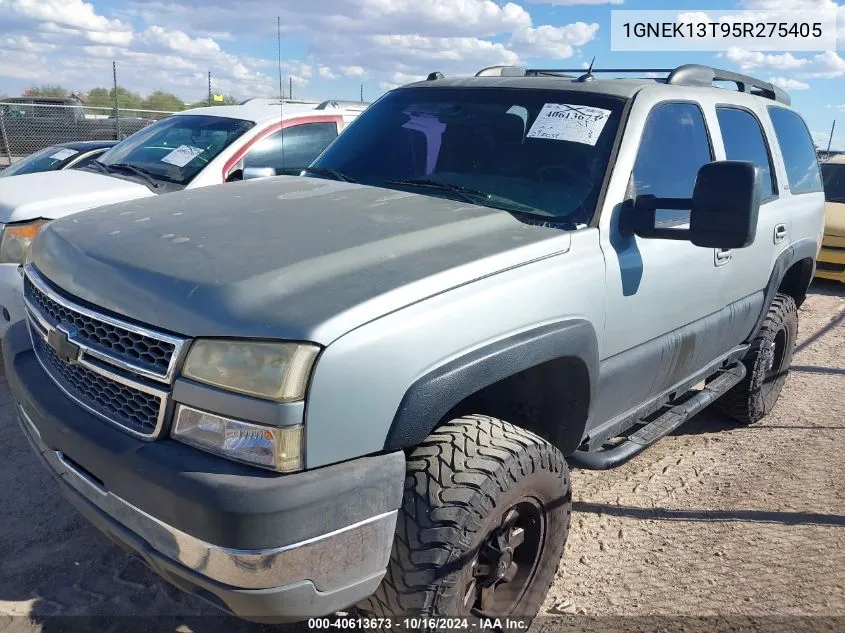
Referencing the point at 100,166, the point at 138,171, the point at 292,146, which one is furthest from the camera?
the point at 292,146


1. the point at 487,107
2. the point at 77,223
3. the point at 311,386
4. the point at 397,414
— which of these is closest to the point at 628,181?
the point at 487,107

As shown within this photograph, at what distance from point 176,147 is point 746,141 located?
4.26 meters

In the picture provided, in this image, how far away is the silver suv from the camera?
1832 millimetres

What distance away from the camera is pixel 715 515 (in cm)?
357

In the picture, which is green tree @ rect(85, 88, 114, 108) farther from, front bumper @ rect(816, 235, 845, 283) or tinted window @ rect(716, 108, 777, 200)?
tinted window @ rect(716, 108, 777, 200)

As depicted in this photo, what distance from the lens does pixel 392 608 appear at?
2.12 meters

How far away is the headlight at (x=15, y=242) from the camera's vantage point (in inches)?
174

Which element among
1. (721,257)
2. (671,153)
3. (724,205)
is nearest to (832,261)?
(721,257)

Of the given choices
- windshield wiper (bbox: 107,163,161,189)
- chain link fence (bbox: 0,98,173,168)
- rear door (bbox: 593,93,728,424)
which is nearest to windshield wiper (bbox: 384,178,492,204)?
rear door (bbox: 593,93,728,424)

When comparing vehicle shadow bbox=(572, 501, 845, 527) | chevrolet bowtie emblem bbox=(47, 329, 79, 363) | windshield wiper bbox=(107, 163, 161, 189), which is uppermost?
windshield wiper bbox=(107, 163, 161, 189)

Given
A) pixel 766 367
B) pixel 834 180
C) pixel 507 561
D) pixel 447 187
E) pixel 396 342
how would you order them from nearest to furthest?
pixel 396 342 → pixel 507 561 → pixel 447 187 → pixel 766 367 → pixel 834 180

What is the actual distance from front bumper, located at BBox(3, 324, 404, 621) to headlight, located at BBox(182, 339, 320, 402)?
21cm

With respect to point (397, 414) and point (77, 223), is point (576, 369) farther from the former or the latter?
point (77, 223)

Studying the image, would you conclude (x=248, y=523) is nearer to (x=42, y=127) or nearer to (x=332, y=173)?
(x=332, y=173)
